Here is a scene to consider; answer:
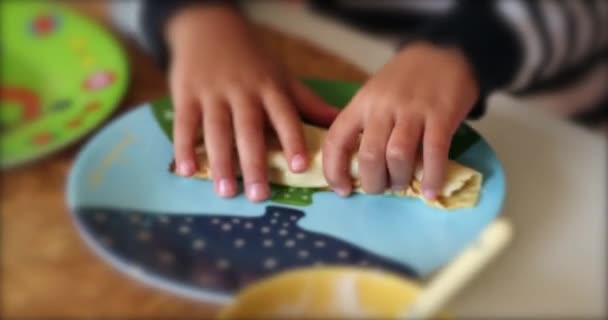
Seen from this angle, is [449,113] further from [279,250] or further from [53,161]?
[53,161]

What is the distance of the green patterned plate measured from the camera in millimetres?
394

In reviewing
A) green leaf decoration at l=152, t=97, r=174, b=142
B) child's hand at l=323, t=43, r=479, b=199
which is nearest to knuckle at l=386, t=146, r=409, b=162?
child's hand at l=323, t=43, r=479, b=199

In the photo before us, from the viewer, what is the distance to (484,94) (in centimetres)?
35

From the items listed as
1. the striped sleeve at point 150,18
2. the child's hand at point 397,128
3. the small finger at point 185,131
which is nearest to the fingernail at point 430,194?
the child's hand at point 397,128

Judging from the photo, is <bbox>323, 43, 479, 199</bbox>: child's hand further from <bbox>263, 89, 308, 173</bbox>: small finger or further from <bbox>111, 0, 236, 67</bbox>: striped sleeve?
<bbox>111, 0, 236, 67</bbox>: striped sleeve

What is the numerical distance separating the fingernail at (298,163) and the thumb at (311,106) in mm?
22

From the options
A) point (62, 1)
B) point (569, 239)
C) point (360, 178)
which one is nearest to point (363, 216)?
point (360, 178)

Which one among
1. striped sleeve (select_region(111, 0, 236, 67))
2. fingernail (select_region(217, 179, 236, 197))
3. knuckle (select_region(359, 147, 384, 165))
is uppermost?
knuckle (select_region(359, 147, 384, 165))

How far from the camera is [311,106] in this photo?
1.09 ft

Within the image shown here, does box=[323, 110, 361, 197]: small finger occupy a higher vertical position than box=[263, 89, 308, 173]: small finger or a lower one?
higher

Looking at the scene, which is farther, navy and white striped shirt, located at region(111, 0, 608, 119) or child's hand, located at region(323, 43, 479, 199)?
navy and white striped shirt, located at region(111, 0, 608, 119)

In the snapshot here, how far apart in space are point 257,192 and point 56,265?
9 centimetres

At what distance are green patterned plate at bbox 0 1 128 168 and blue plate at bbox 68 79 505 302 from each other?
8 cm

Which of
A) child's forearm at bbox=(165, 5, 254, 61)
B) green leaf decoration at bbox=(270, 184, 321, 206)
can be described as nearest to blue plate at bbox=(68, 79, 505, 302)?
green leaf decoration at bbox=(270, 184, 321, 206)
